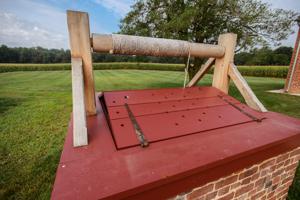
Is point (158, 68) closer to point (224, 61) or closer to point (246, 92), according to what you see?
point (224, 61)

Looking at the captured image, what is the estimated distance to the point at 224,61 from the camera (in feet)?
6.01

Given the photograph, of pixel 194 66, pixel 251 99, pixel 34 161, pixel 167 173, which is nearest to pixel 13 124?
pixel 34 161

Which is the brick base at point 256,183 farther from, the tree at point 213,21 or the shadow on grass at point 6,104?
the shadow on grass at point 6,104

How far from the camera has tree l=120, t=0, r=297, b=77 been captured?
603cm

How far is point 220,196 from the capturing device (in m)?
1.17

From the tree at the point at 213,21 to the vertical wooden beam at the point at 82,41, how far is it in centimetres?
516

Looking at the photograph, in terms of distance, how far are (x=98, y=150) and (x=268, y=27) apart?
8.37m

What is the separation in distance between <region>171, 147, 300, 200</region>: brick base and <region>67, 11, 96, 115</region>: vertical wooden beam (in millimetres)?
996

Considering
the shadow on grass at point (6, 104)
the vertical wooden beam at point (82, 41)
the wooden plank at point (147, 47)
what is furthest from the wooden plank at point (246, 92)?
the shadow on grass at point (6, 104)

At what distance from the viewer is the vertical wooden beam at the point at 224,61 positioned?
1770 millimetres

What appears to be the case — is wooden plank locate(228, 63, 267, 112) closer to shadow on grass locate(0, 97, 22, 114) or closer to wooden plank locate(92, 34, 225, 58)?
wooden plank locate(92, 34, 225, 58)

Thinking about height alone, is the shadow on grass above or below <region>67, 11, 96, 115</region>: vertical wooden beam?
below

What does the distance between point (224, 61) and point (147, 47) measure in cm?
97

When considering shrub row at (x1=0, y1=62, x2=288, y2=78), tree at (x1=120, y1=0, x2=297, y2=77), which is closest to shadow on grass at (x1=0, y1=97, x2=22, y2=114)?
tree at (x1=120, y1=0, x2=297, y2=77)
